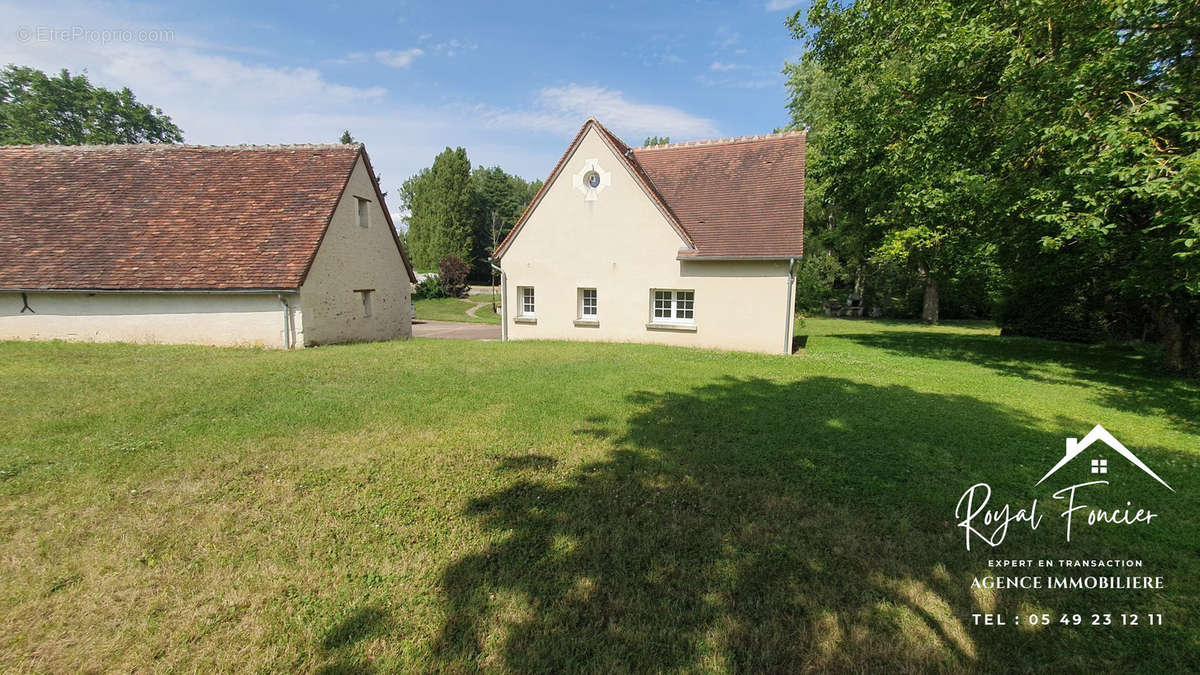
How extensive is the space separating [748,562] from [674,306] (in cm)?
1243

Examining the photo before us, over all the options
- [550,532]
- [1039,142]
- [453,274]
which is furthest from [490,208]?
[550,532]

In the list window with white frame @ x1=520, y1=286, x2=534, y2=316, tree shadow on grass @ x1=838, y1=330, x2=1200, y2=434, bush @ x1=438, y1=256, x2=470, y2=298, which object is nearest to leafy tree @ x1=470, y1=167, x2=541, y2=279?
bush @ x1=438, y1=256, x2=470, y2=298

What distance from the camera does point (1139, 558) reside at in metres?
3.67

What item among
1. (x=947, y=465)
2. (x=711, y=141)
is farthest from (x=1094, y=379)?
(x=711, y=141)

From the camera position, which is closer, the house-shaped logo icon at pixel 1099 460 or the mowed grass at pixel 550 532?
the mowed grass at pixel 550 532

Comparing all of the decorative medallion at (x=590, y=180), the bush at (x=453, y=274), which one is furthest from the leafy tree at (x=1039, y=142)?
the bush at (x=453, y=274)

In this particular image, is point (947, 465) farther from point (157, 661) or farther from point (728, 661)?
point (157, 661)

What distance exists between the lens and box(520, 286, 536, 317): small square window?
17547 mm

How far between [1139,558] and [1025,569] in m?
1.00

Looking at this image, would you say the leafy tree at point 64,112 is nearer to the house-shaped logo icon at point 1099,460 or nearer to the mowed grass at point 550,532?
the mowed grass at point 550,532

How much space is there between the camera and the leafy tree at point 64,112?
4062cm

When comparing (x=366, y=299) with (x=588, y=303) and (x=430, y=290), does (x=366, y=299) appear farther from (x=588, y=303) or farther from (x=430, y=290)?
(x=430, y=290)

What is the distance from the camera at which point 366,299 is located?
1802cm

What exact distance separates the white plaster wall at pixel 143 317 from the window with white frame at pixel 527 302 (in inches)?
283
